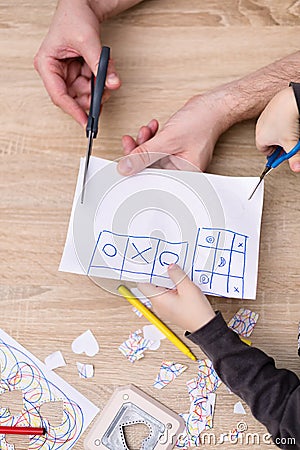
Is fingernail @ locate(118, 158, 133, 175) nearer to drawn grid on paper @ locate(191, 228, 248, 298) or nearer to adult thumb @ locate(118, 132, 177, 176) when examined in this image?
adult thumb @ locate(118, 132, 177, 176)

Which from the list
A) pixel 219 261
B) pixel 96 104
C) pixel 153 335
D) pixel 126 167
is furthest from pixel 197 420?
pixel 96 104

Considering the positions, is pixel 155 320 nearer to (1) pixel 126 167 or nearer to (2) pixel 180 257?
(2) pixel 180 257

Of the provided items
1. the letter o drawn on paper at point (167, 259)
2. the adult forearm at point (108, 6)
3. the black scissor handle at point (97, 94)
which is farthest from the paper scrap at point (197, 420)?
the adult forearm at point (108, 6)

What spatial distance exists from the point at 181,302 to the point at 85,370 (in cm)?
18

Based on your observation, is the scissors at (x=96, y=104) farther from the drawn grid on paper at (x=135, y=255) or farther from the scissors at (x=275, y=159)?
the scissors at (x=275, y=159)

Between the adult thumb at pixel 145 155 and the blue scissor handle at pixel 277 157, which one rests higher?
the blue scissor handle at pixel 277 157

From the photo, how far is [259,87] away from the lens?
109cm

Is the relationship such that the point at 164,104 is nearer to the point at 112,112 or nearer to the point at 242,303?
the point at 112,112

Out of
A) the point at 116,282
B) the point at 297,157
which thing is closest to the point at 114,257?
the point at 116,282

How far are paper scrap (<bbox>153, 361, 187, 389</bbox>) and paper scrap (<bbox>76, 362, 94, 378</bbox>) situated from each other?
0.10 metres

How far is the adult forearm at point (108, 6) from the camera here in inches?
44.7

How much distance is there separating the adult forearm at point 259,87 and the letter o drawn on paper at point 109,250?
1.00 feet

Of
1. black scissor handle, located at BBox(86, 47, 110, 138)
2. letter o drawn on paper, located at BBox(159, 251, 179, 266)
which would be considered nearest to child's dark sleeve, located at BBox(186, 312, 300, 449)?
letter o drawn on paper, located at BBox(159, 251, 179, 266)

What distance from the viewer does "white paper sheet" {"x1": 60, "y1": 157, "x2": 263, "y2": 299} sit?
3.18 ft
